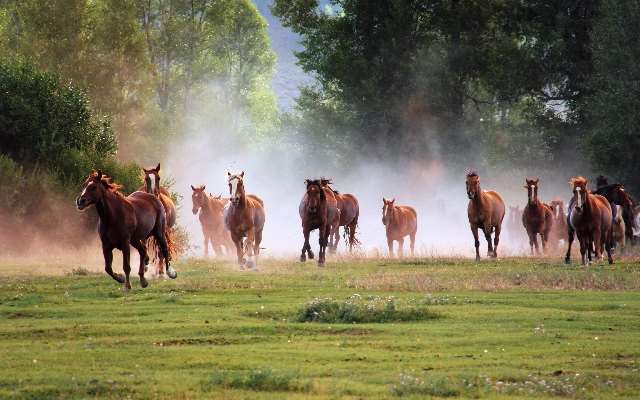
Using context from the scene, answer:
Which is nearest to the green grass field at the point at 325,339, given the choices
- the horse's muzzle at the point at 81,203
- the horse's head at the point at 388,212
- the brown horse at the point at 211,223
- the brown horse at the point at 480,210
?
the horse's muzzle at the point at 81,203

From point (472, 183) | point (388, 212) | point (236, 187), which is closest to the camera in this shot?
point (236, 187)

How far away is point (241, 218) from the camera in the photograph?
126 ft

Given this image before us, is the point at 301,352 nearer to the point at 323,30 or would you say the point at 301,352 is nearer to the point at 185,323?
the point at 185,323

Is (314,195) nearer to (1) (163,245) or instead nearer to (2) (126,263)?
(1) (163,245)

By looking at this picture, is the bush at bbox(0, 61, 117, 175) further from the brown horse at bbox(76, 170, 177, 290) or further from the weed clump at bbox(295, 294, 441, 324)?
the weed clump at bbox(295, 294, 441, 324)

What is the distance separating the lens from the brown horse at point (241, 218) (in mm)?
37750

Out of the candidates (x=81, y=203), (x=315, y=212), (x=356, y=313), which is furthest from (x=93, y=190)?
(x=315, y=212)

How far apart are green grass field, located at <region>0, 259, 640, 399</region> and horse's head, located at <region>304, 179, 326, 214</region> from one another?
9913 mm

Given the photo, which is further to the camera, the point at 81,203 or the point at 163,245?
the point at 163,245

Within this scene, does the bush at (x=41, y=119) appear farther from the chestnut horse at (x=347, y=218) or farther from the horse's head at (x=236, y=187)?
the horse's head at (x=236, y=187)

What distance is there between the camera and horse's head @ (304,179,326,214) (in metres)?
41.2

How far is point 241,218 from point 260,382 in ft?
78.3

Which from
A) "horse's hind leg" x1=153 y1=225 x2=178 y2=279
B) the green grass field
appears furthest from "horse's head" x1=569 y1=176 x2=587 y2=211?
"horse's hind leg" x1=153 y1=225 x2=178 y2=279

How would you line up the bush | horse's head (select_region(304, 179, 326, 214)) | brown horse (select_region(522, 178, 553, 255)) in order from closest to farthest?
horse's head (select_region(304, 179, 326, 214)) → brown horse (select_region(522, 178, 553, 255)) → the bush
